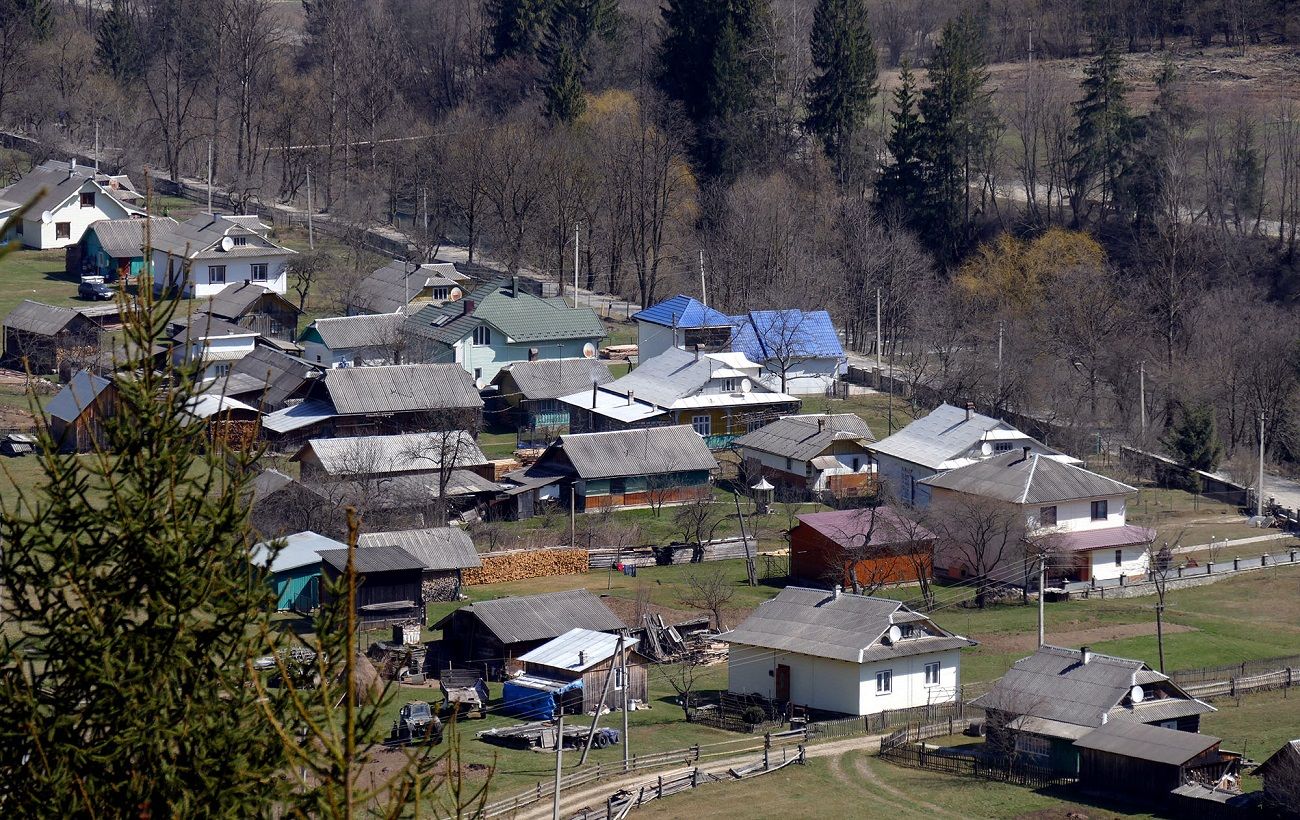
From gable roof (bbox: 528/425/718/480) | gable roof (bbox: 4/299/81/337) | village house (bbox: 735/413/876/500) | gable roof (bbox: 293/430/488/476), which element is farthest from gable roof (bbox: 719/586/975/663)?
gable roof (bbox: 4/299/81/337)

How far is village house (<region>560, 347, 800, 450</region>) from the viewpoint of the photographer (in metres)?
55.2

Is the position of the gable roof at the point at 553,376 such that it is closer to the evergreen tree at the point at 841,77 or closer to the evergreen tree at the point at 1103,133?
the evergreen tree at the point at 841,77

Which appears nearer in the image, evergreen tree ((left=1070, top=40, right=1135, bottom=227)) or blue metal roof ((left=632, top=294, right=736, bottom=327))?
blue metal roof ((left=632, top=294, right=736, bottom=327))

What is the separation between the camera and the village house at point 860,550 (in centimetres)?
4231

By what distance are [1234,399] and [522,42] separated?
165 ft

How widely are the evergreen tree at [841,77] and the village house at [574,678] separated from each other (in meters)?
52.9

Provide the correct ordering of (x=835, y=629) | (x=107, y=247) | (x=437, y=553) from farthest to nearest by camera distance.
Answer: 1. (x=107, y=247)
2. (x=437, y=553)
3. (x=835, y=629)

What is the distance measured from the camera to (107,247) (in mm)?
66812

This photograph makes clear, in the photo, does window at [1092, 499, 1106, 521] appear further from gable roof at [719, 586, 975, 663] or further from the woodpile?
the woodpile

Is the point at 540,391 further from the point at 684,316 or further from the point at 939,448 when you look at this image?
the point at 939,448

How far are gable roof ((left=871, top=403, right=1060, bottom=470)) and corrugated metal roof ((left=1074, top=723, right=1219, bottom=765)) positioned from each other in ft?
63.9

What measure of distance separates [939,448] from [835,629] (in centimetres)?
1666

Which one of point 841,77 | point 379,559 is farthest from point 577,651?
point 841,77

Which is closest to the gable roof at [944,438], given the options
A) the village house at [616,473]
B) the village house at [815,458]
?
the village house at [815,458]
